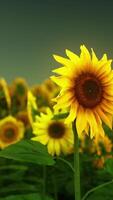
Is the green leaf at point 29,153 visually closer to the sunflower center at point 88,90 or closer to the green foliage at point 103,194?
the sunflower center at point 88,90

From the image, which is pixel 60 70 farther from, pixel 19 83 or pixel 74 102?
pixel 19 83

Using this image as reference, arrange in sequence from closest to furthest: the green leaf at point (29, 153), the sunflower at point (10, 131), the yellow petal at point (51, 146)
Answer: the green leaf at point (29, 153)
the yellow petal at point (51, 146)
the sunflower at point (10, 131)

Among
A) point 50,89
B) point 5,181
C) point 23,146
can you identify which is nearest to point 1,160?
point 5,181

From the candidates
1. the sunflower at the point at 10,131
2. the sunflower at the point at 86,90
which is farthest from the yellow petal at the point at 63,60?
the sunflower at the point at 10,131

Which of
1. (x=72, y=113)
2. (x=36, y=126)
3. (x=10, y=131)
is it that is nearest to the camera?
(x=72, y=113)

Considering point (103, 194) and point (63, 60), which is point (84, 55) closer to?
point (63, 60)

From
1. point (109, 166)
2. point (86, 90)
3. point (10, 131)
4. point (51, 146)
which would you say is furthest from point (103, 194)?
point (10, 131)
